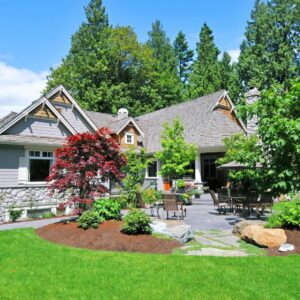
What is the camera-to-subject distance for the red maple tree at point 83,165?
10125 mm

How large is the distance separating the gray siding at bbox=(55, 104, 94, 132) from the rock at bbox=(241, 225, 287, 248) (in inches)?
505

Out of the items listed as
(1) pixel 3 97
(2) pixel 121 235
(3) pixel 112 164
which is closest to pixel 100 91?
(1) pixel 3 97

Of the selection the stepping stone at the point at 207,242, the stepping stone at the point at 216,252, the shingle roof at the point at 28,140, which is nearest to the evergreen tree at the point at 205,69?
the shingle roof at the point at 28,140

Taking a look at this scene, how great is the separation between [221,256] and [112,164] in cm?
515

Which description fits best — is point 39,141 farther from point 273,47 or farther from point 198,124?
point 273,47

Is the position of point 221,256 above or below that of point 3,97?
below

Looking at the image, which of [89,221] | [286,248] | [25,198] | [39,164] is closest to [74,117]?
[39,164]

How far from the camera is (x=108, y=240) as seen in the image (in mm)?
7723

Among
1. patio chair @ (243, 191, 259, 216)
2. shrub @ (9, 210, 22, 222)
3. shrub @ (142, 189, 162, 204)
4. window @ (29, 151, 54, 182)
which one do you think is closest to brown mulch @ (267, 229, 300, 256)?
patio chair @ (243, 191, 259, 216)

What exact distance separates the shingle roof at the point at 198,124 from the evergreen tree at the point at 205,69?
31.7 ft

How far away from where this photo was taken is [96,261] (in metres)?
6.30

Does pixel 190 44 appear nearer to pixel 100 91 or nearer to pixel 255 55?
pixel 255 55

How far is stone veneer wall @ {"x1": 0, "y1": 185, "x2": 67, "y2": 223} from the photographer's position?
1307 centimetres

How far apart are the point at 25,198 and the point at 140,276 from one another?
9.88 m
